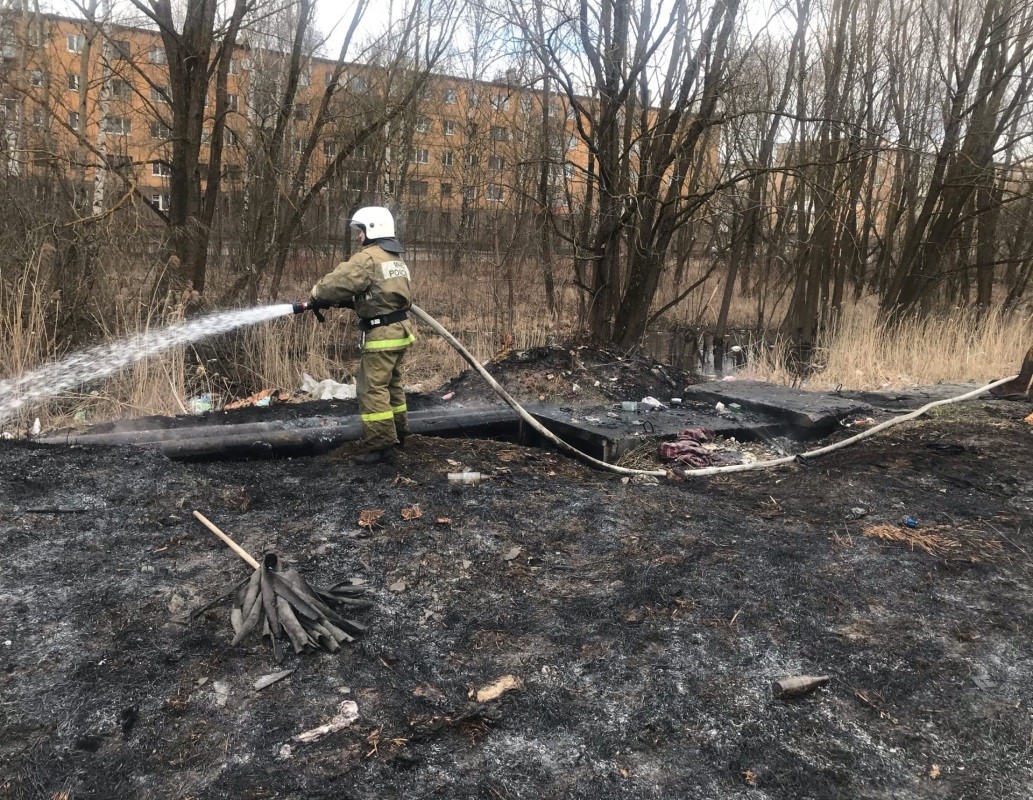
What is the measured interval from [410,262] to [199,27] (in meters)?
11.9

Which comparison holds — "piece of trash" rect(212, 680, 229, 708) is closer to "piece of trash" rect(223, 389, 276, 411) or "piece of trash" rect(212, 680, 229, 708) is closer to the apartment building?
"piece of trash" rect(223, 389, 276, 411)

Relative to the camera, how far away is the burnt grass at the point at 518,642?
2.07 metres

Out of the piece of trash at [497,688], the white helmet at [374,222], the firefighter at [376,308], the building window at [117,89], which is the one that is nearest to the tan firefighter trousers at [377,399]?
the firefighter at [376,308]

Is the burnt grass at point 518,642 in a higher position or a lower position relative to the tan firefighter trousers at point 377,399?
lower

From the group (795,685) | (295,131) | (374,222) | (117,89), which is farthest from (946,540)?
(117,89)

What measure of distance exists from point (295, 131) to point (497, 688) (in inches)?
464

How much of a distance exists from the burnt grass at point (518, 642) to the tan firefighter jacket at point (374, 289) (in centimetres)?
95

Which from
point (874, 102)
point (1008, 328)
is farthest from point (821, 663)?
point (874, 102)

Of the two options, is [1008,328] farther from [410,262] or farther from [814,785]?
[410,262]

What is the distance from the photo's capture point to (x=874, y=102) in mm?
13367

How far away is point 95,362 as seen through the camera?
644 centimetres

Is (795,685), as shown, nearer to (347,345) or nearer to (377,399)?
(377,399)

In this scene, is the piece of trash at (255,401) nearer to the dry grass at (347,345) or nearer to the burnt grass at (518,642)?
the dry grass at (347,345)

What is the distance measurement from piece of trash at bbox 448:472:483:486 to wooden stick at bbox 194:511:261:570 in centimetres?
144
